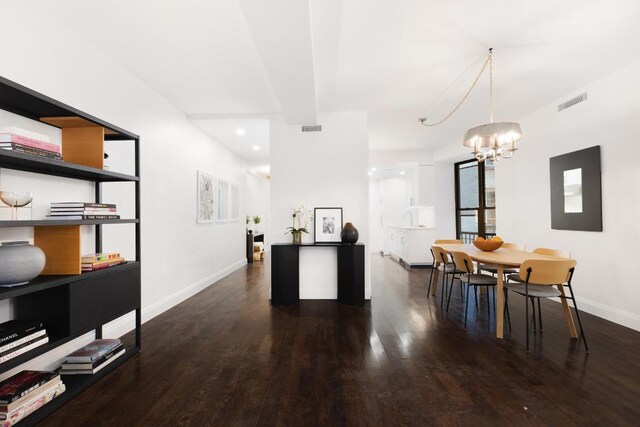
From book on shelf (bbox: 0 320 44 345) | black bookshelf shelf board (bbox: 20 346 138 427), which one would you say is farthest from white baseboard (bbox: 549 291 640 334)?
book on shelf (bbox: 0 320 44 345)

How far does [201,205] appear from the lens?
5.02 meters

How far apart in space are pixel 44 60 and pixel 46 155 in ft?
3.17

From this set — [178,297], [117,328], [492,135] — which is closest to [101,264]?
[117,328]

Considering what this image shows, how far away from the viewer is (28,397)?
70.6 inches

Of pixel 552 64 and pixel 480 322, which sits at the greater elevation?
pixel 552 64

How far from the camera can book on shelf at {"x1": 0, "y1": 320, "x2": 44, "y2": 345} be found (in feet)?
5.56

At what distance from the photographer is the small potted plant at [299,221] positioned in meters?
4.31

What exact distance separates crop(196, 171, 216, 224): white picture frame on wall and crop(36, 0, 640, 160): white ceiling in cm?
129

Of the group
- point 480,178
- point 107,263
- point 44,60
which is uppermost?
point 44,60

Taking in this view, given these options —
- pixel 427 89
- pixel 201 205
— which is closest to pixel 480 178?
pixel 427 89

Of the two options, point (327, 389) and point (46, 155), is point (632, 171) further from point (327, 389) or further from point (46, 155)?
point (46, 155)

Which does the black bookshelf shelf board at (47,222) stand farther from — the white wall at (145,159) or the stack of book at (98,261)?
Answer: the white wall at (145,159)

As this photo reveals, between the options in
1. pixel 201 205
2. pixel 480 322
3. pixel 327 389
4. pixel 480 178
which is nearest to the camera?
pixel 327 389

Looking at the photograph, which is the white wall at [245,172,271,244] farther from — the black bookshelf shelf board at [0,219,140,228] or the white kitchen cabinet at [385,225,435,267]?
the black bookshelf shelf board at [0,219,140,228]
